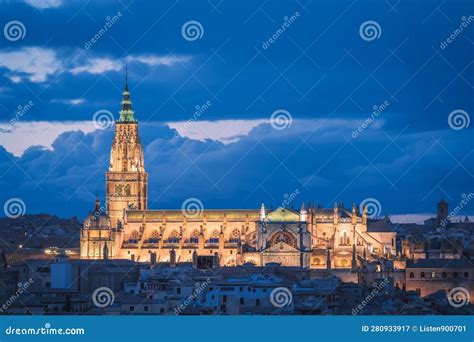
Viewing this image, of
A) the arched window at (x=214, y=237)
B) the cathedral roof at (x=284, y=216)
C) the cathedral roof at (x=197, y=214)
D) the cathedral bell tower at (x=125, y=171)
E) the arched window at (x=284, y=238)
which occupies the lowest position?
the arched window at (x=284, y=238)

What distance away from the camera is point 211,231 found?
94.7 meters

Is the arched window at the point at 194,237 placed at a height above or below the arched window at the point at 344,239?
above

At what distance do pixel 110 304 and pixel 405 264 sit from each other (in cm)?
2277

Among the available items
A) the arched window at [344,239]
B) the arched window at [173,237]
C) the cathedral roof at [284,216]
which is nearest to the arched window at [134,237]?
the arched window at [173,237]

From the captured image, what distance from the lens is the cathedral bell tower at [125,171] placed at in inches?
3871

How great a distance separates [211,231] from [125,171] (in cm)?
671

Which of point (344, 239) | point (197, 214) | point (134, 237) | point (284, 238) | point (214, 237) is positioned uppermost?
point (197, 214)

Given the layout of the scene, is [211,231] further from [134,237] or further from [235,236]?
[134,237]

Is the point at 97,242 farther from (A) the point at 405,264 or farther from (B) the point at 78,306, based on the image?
(B) the point at 78,306

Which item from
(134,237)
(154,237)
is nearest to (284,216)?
(154,237)

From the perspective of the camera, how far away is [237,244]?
3563 inches

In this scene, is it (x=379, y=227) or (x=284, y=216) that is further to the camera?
(x=379, y=227)

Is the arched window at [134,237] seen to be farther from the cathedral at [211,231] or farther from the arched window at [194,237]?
the arched window at [194,237]

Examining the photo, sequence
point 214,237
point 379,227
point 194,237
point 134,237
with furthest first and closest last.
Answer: point 134,237
point 194,237
point 214,237
point 379,227
